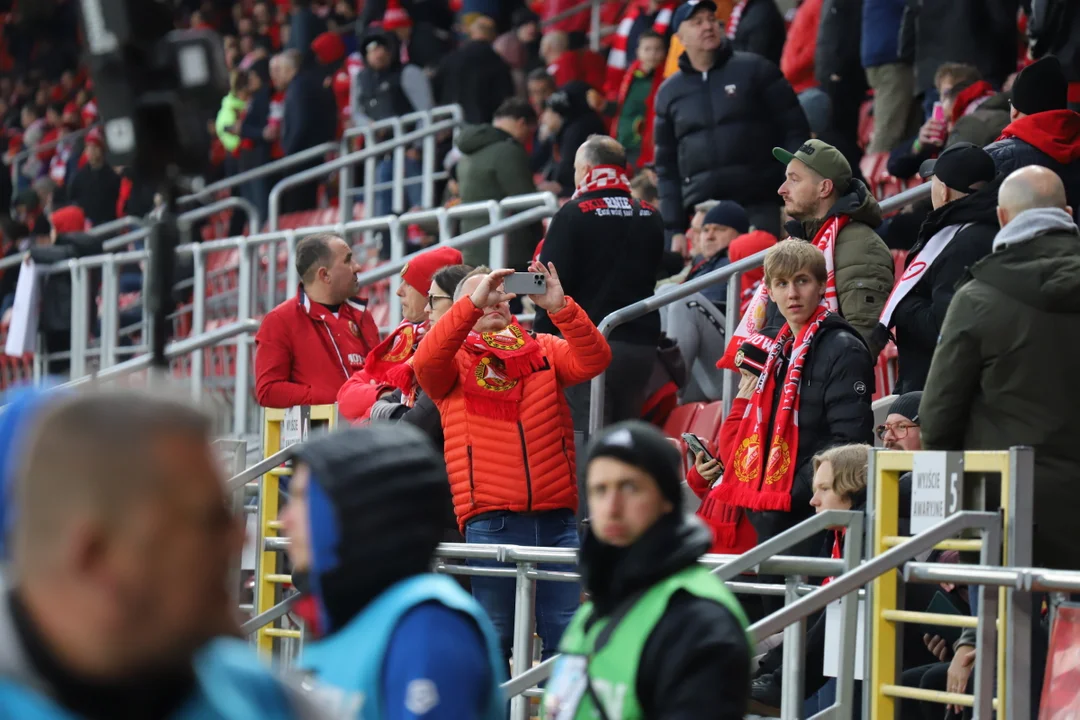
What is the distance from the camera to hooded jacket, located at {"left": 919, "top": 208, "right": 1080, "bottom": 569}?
548cm

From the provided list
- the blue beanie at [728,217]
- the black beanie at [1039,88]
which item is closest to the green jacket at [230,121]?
the blue beanie at [728,217]

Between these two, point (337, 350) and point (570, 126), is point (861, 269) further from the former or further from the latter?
point (570, 126)

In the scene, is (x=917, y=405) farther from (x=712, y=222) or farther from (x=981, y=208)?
(x=712, y=222)

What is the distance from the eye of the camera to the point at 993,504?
4.99m

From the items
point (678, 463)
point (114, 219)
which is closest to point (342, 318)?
point (678, 463)

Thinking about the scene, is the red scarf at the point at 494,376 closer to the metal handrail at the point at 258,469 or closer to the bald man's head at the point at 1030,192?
the metal handrail at the point at 258,469

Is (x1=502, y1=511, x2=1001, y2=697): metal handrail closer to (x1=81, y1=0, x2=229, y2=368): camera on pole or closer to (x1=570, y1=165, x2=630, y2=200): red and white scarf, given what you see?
(x1=81, y1=0, x2=229, y2=368): camera on pole

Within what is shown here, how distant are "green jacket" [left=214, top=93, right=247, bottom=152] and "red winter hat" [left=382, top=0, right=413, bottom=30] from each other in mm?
2253

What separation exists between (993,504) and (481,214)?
693 centimetres

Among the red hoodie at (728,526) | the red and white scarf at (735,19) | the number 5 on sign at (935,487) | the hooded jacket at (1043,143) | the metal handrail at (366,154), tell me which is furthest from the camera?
the metal handrail at (366,154)

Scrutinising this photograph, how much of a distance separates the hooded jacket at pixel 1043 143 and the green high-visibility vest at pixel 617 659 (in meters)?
5.18

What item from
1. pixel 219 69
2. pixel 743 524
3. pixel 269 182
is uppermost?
pixel 269 182

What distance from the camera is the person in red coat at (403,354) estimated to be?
764 centimetres

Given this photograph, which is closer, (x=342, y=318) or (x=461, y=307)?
(x=461, y=307)
